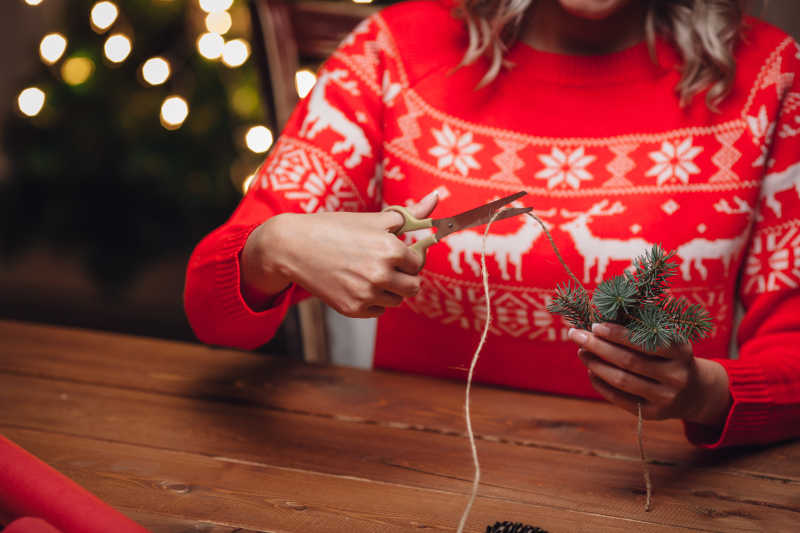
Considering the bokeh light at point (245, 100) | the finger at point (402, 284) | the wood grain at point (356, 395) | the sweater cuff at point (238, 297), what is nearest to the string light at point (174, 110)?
the bokeh light at point (245, 100)

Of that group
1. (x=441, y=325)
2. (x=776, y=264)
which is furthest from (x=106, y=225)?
(x=776, y=264)

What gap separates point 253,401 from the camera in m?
0.88

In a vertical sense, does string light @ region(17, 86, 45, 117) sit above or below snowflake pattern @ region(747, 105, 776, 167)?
below

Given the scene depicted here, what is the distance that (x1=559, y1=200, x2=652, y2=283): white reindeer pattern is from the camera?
0.95 meters

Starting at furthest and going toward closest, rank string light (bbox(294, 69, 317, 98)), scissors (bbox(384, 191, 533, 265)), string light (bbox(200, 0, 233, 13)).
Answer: string light (bbox(200, 0, 233, 13))
string light (bbox(294, 69, 317, 98))
scissors (bbox(384, 191, 533, 265))

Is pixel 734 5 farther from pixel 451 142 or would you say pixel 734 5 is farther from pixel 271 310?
pixel 271 310

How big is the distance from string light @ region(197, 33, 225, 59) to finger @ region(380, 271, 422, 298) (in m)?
1.53

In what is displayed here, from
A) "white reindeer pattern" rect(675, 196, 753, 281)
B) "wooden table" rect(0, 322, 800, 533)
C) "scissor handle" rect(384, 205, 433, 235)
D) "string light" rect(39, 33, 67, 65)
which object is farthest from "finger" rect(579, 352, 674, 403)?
"string light" rect(39, 33, 67, 65)

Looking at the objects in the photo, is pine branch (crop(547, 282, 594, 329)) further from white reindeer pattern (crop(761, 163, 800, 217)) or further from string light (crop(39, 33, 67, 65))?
string light (crop(39, 33, 67, 65))

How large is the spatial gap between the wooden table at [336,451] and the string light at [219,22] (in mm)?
1257

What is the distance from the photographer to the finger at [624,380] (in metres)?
0.68

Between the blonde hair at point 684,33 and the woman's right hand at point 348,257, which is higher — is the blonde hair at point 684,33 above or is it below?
above

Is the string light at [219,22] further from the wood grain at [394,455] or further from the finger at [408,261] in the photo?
the finger at [408,261]

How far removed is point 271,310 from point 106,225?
1815 millimetres
